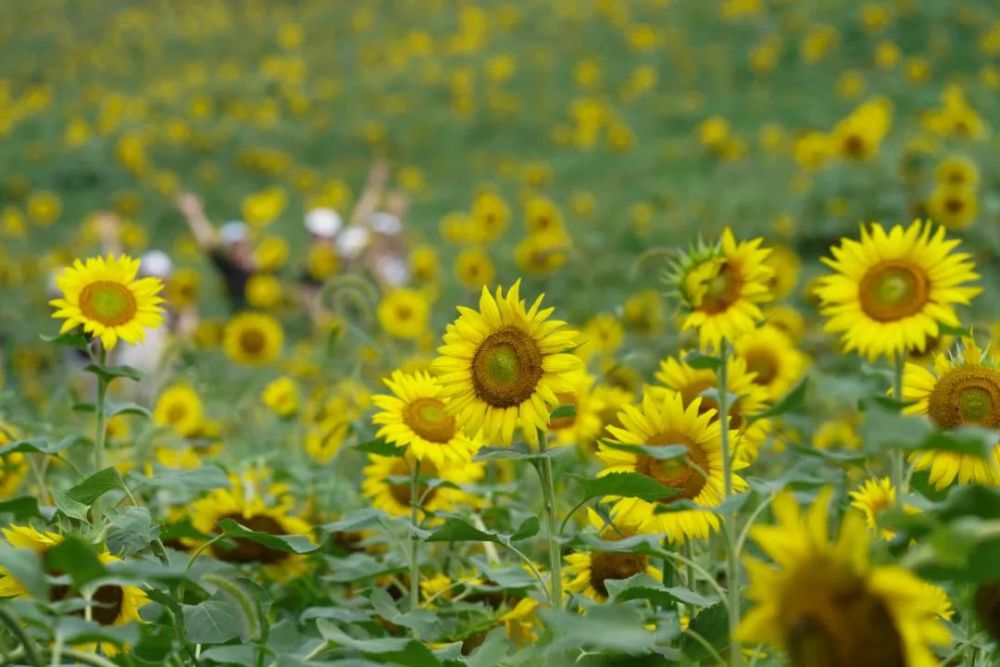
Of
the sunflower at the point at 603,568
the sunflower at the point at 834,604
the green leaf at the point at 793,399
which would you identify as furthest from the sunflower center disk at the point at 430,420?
the sunflower at the point at 834,604

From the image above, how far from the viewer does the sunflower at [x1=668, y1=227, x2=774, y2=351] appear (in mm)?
1315

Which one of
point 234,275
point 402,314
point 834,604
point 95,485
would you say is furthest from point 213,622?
point 234,275

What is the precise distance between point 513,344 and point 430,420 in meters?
0.31

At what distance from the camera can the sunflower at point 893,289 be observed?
1233mm

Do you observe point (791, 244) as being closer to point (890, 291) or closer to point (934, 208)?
point (934, 208)

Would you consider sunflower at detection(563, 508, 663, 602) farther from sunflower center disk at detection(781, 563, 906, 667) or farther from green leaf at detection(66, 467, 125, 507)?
sunflower center disk at detection(781, 563, 906, 667)

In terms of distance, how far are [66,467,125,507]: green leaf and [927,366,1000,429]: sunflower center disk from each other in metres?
0.91

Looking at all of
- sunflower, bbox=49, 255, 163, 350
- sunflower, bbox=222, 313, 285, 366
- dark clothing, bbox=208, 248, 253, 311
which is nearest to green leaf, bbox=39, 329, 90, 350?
sunflower, bbox=49, 255, 163, 350

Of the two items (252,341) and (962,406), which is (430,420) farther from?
(252,341)

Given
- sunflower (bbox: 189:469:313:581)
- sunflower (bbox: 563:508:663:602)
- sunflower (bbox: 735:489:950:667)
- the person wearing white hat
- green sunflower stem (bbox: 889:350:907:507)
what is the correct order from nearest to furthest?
sunflower (bbox: 735:489:950:667) < green sunflower stem (bbox: 889:350:907:507) < sunflower (bbox: 563:508:663:602) < sunflower (bbox: 189:469:313:581) < the person wearing white hat

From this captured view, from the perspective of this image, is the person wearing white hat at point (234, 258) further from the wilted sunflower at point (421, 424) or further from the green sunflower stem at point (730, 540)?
the green sunflower stem at point (730, 540)

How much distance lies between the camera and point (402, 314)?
3.96m

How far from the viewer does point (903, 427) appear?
0.81 metres

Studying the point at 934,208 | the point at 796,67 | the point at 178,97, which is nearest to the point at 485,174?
the point at 796,67
